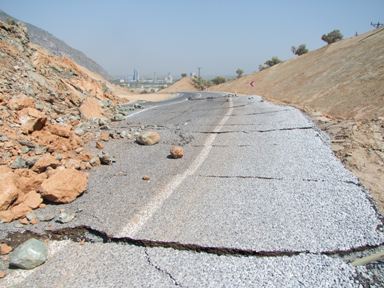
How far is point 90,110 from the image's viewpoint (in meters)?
11.9

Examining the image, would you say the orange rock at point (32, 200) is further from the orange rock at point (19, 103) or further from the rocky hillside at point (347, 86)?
the rocky hillside at point (347, 86)

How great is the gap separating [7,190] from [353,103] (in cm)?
1609

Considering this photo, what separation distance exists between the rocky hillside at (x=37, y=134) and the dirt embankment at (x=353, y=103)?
415 cm

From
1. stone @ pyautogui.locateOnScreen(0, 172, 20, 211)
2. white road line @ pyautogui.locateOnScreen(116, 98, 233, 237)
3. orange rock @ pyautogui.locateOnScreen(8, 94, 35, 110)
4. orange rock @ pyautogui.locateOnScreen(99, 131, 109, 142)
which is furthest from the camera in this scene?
orange rock @ pyautogui.locateOnScreen(99, 131, 109, 142)

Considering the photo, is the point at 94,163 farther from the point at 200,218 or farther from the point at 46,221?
the point at 200,218

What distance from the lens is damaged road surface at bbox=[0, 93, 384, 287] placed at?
290cm

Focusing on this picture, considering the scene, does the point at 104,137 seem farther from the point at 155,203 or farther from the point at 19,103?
the point at 155,203

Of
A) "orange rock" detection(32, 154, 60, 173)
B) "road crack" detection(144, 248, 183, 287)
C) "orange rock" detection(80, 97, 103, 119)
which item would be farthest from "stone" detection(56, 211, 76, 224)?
"orange rock" detection(80, 97, 103, 119)

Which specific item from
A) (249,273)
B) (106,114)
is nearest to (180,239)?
(249,273)

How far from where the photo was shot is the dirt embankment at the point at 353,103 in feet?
21.4

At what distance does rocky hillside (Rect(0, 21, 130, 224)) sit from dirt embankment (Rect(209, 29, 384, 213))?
415cm

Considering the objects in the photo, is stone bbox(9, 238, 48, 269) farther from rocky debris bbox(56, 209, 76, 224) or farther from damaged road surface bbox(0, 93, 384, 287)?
rocky debris bbox(56, 209, 76, 224)

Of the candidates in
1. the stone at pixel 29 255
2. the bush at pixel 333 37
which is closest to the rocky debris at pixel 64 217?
the stone at pixel 29 255

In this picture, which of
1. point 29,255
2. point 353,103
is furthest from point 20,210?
point 353,103
